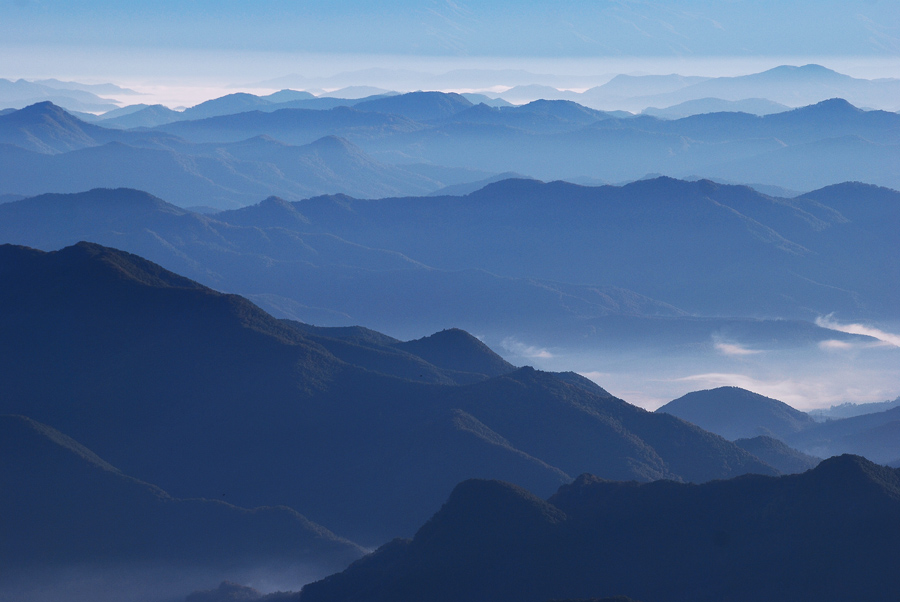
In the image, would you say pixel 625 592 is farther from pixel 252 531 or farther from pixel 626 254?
pixel 626 254

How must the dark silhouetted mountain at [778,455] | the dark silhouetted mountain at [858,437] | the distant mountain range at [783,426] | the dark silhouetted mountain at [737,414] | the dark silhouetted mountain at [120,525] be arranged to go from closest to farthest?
1. the dark silhouetted mountain at [120,525]
2. the dark silhouetted mountain at [778,455]
3. the distant mountain range at [783,426]
4. the dark silhouetted mountain at [858,437]
5. the dark silhouetted mountain at [737,414]

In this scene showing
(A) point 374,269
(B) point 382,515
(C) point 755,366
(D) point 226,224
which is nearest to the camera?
(B) point 382,515

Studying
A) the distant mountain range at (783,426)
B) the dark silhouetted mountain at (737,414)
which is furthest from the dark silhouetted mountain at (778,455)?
the dark silhouetted mountain at (737,414)

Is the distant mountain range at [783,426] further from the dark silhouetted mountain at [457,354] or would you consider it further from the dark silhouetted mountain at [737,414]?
the dark silhouetted mountain at [457,354]

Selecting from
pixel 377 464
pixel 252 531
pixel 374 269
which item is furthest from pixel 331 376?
pixel 374 269

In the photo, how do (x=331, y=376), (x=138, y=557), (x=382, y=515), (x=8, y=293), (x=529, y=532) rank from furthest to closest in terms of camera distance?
(x=8, y=293) → (x=331, y=376) → (x=382, y=515) → (x=138, y=557) → (x=529, y=532)
